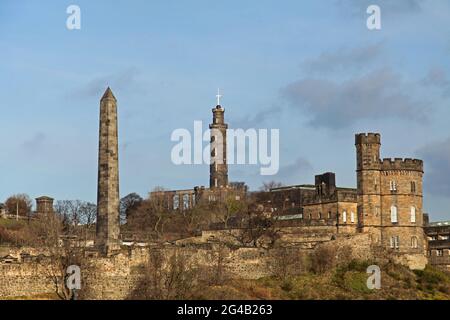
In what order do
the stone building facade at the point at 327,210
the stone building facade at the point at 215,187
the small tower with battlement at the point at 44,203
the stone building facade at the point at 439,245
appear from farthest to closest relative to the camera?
the stone building facade at the point at 215,187
the small tower with battlement at the point at 44,203
the stone building facade at the point at 439,245
the stone building facade at the point at 327,210

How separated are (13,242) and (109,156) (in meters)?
24.7

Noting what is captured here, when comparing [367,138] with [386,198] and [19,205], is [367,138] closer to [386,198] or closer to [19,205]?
[386,198]

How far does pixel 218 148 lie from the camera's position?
119 m

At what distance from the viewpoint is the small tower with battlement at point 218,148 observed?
117 meters

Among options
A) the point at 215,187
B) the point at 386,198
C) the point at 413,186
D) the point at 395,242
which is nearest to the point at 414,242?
the point at 395,242

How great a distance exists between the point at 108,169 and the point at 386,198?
77.5ft

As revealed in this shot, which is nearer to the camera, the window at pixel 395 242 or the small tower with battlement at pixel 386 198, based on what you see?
the window at pixel 395 242

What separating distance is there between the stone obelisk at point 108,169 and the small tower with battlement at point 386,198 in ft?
71.6

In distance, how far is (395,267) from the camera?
70375mm

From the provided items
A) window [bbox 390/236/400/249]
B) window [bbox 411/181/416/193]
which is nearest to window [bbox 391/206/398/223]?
window [bbox 390/236/400/249]

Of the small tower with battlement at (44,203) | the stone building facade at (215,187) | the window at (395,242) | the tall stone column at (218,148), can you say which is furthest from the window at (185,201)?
the window at (395,242)

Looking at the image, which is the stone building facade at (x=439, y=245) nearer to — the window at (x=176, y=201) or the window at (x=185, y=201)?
the window at (x=185, y=201)
